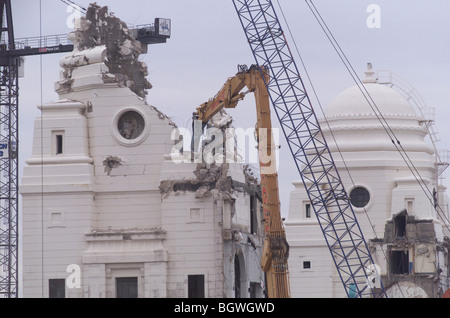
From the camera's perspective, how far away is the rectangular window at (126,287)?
71.4 metres

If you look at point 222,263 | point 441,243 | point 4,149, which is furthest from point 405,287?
point 4,149

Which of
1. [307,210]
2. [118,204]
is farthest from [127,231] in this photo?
[307,210]

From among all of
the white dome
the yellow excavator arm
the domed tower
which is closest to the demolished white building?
the yellow excavator arm

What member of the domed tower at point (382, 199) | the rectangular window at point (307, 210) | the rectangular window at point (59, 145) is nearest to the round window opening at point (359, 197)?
the domed tower at point (382, 199)

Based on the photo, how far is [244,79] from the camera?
71875 mm

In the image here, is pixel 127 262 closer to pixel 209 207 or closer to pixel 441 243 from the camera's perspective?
pixel 209 207

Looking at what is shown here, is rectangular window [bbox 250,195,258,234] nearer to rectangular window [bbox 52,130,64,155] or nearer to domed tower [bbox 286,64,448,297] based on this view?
rectangular window [bbox 52,130,64,155]

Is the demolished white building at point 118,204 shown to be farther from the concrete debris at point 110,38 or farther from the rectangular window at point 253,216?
the rectangular window at point 253,216

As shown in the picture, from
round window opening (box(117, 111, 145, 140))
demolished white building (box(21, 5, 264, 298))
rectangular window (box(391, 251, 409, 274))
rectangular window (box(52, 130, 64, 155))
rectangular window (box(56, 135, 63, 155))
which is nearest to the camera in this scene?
demolished white building (box(21, 5, 264, 298))

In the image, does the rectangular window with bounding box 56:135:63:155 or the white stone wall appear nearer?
the white stone wall

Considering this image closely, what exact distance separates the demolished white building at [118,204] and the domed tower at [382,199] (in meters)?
23.9

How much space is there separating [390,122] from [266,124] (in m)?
33.4

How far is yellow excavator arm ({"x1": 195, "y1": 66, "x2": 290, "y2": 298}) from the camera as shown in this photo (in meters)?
68.2

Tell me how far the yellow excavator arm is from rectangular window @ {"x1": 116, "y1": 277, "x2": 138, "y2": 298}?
8.06 meters
